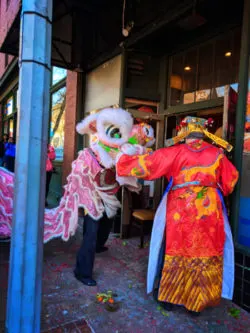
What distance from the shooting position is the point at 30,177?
1.59m

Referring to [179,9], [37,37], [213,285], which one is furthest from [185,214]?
[179,9]

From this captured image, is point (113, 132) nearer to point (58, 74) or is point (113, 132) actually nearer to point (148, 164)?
point (148, 164)

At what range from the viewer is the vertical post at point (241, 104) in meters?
2.86

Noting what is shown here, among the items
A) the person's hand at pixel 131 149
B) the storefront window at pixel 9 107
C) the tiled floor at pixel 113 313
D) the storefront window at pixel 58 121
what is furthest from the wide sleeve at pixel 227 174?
the storefront window at pixel 9 107

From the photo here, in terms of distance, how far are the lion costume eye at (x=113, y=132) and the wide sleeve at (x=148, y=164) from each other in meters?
0.40

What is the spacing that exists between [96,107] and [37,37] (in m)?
4.45

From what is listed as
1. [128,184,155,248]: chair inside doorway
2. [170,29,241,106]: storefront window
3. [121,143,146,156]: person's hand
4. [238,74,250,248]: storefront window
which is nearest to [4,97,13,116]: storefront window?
[128,184,155,248]: chair inside doorway

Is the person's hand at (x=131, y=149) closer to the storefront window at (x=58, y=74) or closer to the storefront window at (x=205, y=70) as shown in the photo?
the storefront window at (x=205, y=70)

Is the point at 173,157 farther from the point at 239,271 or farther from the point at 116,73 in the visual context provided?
the point at 116,73

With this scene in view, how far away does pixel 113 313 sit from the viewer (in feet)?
8.38

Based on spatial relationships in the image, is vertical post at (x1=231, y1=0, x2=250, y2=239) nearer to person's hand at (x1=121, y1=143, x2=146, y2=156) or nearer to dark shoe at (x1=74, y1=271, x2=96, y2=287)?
person's hand at (x1=121, y1=143, x2=146, y2=156)

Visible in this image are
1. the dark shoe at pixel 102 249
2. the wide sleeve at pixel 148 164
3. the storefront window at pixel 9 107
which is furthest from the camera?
the storefront window at pixel 9 107

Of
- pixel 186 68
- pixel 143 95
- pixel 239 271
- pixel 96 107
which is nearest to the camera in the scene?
pixel 239 271

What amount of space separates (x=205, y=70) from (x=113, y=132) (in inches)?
86.8
